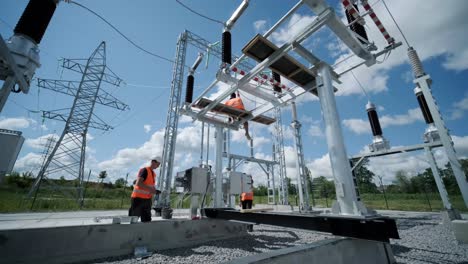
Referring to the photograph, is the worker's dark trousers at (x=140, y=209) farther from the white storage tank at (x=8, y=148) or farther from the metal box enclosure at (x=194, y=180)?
the white storage tank at (x=8, y=148)

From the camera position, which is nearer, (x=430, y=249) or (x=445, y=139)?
(x=430, y=249)

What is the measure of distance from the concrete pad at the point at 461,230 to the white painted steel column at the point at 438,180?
110 inches

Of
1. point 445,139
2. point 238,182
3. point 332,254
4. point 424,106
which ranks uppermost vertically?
point 424,106

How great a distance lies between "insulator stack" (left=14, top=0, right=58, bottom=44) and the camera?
8.40 feet

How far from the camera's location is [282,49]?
376 cm

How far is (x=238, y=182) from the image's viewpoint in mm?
6527

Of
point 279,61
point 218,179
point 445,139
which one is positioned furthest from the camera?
point 218,179

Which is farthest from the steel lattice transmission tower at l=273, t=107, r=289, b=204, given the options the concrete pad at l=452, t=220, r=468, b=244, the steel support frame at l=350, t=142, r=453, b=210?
the concrete pad at l=452, t=220, r=468, b=244

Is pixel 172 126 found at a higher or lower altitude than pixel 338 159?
higher

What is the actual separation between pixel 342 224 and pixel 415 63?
24.4 feet

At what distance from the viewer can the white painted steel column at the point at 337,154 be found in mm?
3027

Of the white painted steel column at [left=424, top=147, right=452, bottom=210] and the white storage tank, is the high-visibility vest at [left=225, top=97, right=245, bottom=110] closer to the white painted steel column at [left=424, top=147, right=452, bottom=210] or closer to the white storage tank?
the white storage tank

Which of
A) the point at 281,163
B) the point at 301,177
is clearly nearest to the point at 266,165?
the point at 281,163

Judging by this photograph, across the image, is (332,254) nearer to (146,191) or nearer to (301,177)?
(146,191)
